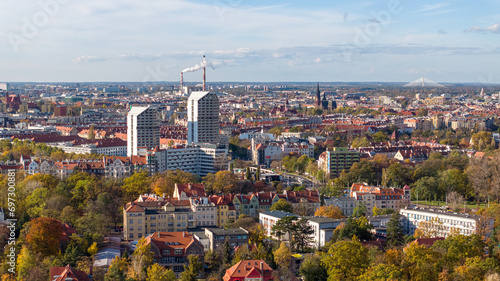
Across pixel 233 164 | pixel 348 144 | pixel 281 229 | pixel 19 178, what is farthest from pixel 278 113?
pixel 281 229

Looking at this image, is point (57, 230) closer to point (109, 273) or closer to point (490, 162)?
point (109, 273)

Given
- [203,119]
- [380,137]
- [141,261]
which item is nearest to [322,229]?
[141,261]

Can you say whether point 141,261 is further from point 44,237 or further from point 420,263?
point 420,263

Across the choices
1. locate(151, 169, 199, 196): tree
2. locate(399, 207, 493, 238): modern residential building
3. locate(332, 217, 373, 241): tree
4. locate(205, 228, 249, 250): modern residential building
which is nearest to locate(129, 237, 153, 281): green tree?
locate(205, 228, 249, 250): modern residential building

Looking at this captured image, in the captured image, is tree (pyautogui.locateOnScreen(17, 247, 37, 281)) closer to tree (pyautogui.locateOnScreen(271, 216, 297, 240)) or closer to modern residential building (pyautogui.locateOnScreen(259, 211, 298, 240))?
tree (pyautogui.locateOnScreen(271, 216, 297, 240))

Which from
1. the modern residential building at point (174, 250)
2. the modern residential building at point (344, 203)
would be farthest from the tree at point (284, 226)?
the modern residential building at point (344, 203)
